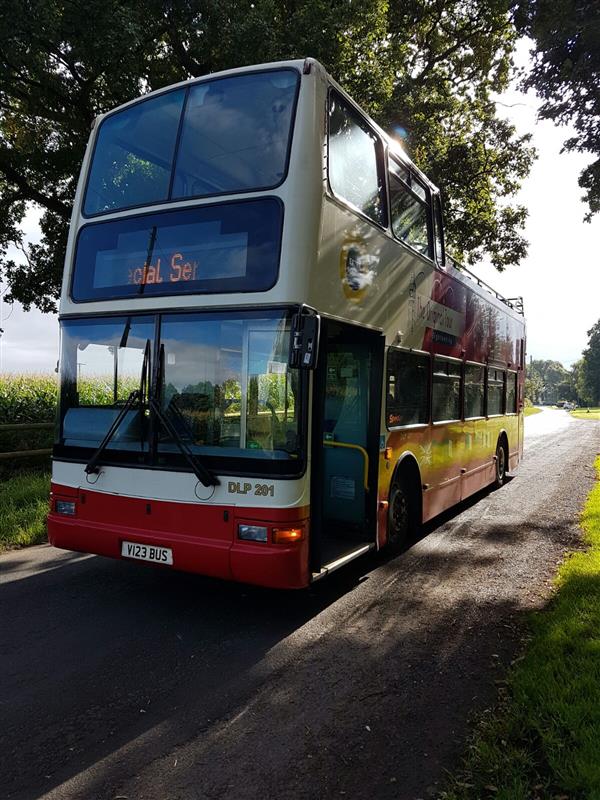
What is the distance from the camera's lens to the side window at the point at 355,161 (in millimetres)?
5203

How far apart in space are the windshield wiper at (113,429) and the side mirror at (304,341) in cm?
146

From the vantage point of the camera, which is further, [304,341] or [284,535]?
[284,535]

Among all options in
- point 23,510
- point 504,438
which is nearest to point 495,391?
point 504,438

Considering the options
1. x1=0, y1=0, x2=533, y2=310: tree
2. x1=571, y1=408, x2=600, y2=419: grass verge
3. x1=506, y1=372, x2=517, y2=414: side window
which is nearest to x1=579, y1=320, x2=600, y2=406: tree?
x1=571, y1=408, x2=600, y2=419: grass verge

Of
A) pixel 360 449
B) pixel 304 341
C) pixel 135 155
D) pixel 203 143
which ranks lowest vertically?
A: pixel 360 449

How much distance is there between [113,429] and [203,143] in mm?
2561

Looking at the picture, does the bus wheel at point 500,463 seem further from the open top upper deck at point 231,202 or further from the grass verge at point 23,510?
the grass verge at point 23,510

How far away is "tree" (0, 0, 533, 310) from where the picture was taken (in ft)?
32.8

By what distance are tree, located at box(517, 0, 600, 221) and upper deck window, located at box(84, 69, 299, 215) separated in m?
5.17

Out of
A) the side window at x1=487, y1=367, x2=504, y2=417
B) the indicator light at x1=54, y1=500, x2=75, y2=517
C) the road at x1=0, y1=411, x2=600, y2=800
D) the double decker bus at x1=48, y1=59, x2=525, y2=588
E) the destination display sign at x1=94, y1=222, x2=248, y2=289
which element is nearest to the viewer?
the road at x1=0, y1=411, x2=600, y2=800

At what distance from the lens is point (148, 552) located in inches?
194

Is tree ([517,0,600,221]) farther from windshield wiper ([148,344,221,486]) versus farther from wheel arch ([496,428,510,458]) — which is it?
windshield wiper ([148,344,221,486])

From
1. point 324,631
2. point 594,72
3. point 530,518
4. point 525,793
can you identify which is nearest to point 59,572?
point 324,631

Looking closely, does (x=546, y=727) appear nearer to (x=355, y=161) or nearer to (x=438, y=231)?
(x=355, y=161)
